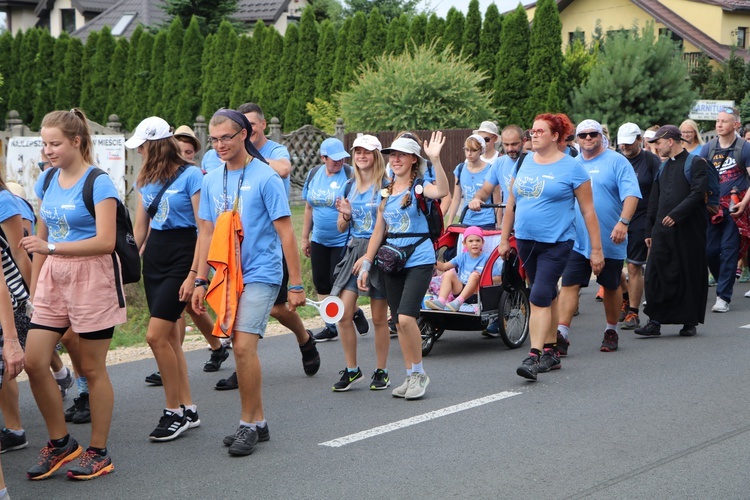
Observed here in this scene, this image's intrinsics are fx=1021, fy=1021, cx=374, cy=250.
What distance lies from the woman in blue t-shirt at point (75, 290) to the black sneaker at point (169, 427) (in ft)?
2.24

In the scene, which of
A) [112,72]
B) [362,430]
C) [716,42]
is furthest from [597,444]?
[716,42]

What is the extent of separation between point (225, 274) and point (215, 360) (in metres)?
2.99

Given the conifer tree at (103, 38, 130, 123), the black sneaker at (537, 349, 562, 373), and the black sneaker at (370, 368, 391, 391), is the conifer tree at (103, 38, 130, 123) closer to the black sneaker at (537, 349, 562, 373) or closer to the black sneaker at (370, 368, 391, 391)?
the black sneaker at (537, 349, 562, 373)

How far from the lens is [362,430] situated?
664 cm

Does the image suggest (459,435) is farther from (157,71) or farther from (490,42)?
(157,71)

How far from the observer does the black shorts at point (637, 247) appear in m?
11.0

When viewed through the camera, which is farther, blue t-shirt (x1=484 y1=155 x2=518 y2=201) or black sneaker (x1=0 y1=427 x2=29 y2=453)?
blue t-shirt (x1=484 y1=155 x2=518 y2=201)

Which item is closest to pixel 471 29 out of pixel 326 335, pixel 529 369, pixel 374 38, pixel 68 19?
pixel 374 38

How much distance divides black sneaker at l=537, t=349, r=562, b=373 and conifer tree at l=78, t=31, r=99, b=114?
29986 millimetres

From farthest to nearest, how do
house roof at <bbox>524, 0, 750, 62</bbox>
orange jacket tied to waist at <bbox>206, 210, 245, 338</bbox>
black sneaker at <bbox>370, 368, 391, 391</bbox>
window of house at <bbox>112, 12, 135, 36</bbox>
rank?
window of house at <bbox>112, 12, 135, 36</bbox> → house roof at <bbox>524, 0, 750, 62</bbox> → black sneaker at <bbox>370, 368, 391, 391</bbox> → orange jacket tied to waist at <bbox>206, 210, 245, 338</bbox>

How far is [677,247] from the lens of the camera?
407 inches

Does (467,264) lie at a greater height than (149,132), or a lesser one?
lesser

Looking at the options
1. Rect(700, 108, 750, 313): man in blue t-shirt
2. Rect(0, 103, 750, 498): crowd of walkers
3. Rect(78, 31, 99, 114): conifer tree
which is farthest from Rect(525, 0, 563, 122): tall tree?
Rect(0, 103, 750, 498): crowd of walkers

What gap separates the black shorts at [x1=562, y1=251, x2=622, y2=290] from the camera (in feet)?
29.9
